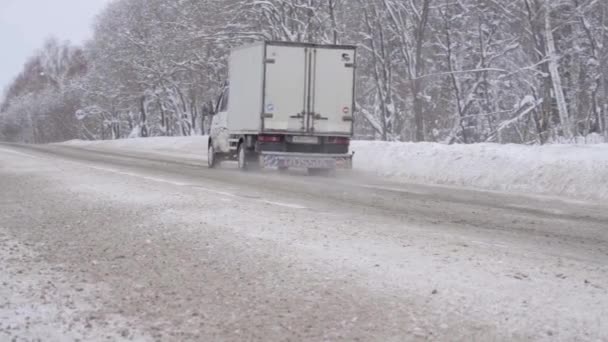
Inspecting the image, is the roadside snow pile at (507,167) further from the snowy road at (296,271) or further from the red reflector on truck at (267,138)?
the snowy road at (296,271)

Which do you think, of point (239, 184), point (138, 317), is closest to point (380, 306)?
point (138, 317)

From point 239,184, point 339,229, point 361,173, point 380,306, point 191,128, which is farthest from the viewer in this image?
point 191,128

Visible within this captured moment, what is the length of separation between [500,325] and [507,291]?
685mm

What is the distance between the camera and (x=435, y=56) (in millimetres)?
32500

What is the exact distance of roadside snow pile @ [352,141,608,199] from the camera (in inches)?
490

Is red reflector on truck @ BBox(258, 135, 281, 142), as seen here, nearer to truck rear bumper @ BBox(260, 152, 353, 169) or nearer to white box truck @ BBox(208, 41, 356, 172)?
white box truck @ BBox(208, 41, 356, 172)

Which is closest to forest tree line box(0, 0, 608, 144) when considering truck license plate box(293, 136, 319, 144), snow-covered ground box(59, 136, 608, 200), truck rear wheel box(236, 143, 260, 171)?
truck rear wheel box(236, 143, 260, 171)

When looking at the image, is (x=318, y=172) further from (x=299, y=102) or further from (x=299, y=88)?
(x=299, y=88)

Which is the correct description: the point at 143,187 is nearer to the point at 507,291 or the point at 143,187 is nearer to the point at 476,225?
the point at 476,225

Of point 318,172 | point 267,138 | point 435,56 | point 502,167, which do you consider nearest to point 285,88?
point 267,138

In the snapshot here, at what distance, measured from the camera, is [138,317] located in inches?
145

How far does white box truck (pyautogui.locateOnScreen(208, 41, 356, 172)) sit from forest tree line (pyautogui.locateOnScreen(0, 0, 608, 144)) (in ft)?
11.5

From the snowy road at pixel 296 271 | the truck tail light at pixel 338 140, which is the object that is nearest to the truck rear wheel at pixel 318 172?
the truck tail light at pixel 338 140

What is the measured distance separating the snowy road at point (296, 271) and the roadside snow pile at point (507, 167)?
4096 millimetres
